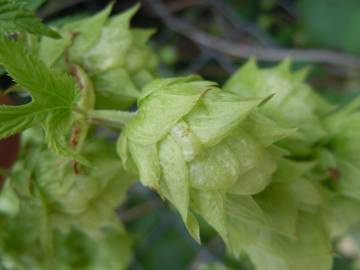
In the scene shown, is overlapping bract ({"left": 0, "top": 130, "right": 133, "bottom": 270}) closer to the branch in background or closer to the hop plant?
the hop plant

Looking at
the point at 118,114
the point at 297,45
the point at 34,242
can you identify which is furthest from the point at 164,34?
the point at 118,114

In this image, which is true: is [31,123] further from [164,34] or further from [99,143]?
[164,34]

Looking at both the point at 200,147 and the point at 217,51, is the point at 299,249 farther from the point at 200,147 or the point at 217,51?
the point at 217,51

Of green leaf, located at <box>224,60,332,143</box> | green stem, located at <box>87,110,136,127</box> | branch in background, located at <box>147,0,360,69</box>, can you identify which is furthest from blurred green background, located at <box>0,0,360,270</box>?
green stem, located at <box>87,110,136,127</box>

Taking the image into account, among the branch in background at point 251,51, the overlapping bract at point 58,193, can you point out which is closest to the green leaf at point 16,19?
the overlapping bract at point 58,193

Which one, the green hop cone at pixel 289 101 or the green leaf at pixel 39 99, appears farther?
the green hop cone at pixel 289 101

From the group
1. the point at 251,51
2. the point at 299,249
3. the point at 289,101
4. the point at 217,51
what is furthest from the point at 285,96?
the point at 217,51

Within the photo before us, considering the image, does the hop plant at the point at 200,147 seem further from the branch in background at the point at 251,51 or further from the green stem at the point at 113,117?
the branch in background at the point at 251,51
